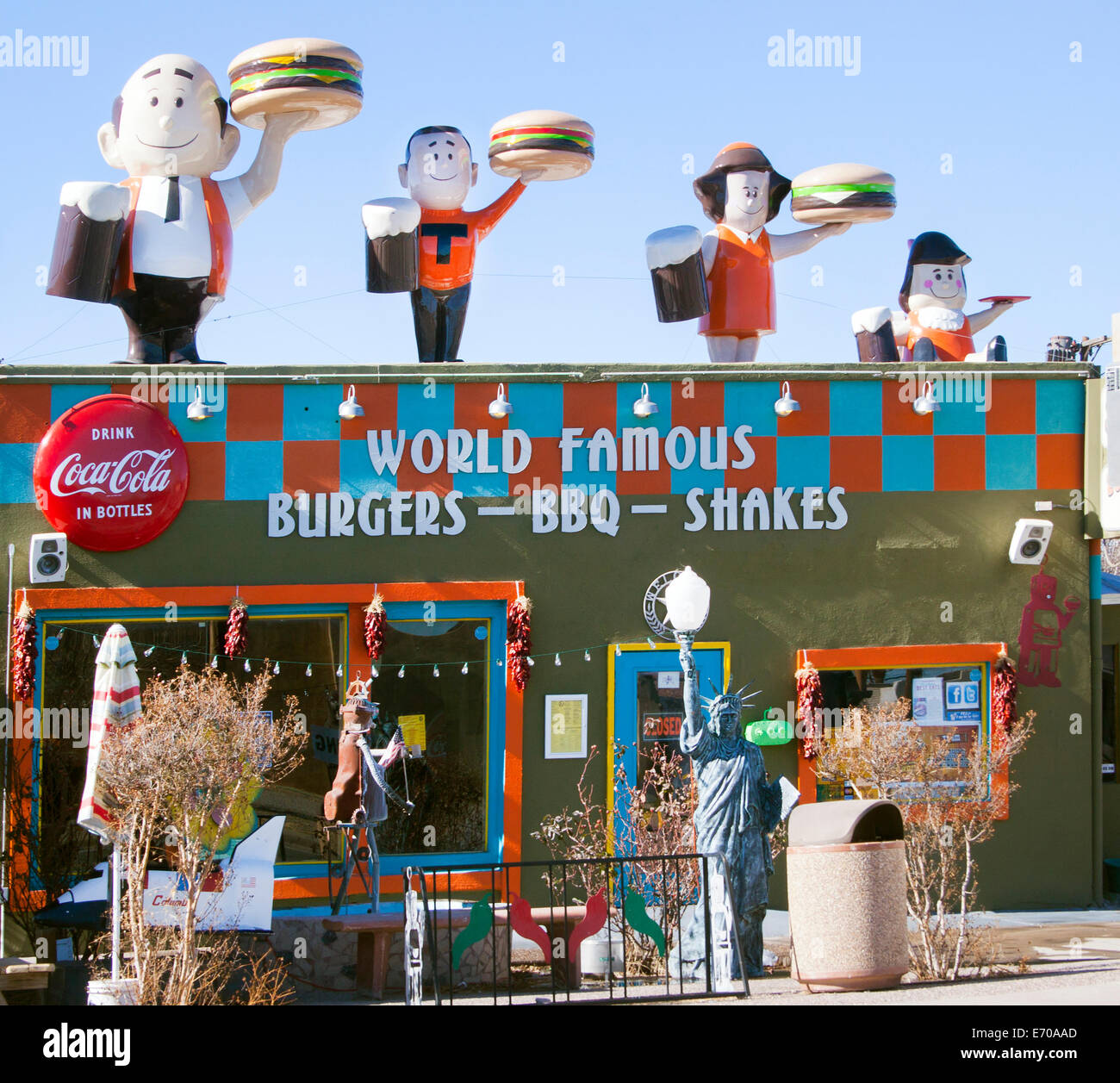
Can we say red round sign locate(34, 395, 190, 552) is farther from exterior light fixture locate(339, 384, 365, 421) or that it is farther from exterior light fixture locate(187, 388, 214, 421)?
exterior light fixture locate(339, 384, 365, 421)

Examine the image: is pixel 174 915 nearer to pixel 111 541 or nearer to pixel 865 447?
pixel 111 541

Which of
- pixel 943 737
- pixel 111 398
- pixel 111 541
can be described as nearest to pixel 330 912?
pixel 111 541

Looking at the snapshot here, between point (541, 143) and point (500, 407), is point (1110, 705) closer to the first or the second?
point (500, 407)

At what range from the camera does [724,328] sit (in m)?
13.8

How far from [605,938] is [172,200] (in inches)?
290

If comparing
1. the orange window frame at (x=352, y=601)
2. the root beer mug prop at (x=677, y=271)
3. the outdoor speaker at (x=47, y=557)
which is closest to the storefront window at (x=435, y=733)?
the orange window frame at (x=352, y=601)

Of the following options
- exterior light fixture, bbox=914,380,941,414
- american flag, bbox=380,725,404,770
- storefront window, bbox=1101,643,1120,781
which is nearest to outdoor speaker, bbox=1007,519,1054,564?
exterior light fixture, bbox=914,380,941,414

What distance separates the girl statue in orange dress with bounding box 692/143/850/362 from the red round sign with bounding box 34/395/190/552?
526cm

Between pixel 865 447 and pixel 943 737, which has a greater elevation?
pixel 865 447

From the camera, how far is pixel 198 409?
39.9 feet

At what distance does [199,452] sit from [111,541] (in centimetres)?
105
